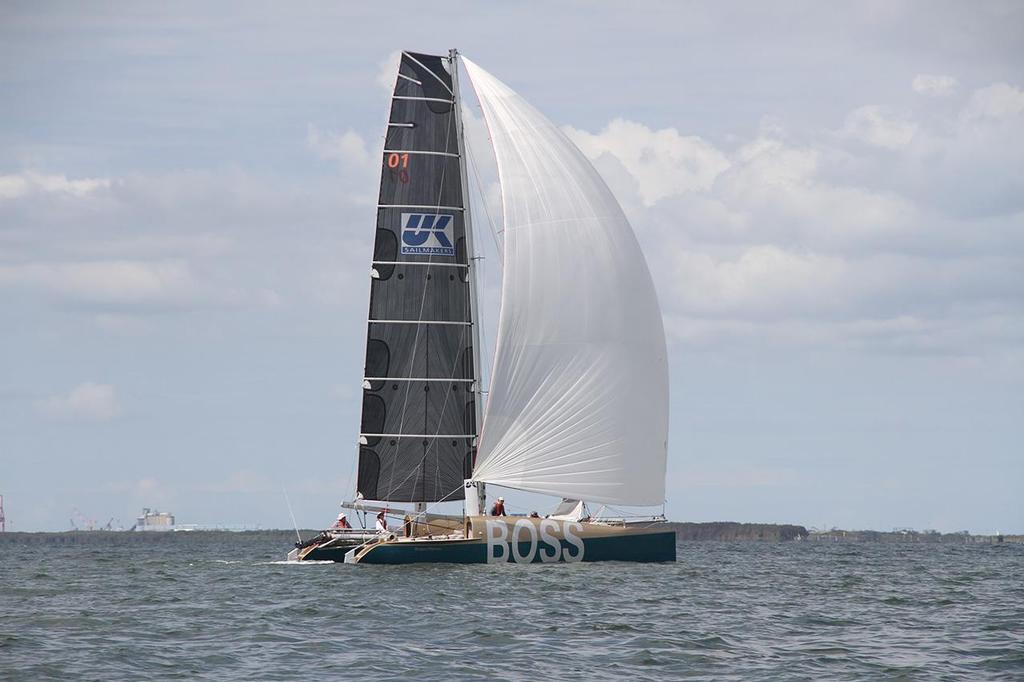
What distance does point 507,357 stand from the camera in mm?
39531

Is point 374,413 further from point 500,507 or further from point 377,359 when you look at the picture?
point 500,507

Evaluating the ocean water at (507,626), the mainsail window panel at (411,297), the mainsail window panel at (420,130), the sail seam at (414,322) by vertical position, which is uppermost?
the mainsail window panel at (420,130)


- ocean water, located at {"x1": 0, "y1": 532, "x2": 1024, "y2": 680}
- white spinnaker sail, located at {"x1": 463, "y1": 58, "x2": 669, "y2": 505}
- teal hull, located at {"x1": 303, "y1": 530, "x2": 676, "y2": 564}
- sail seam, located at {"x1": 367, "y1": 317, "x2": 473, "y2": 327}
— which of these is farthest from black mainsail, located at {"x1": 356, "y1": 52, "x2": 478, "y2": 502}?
ocean water, located at {"x1": 0, "y1": 532, "x2": 1024, "y2": 680}

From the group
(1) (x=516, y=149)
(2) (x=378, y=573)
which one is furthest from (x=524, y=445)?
(1) (x=516, y=149)

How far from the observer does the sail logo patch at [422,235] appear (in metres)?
41.6

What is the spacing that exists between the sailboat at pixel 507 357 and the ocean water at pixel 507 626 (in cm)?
169

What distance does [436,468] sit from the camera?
41875 millimetres

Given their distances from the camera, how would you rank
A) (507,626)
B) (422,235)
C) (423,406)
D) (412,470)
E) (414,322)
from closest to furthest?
1. (507,626)
2. (414,322)
3. (422,235)
4. (423,406)
5. (412,470)

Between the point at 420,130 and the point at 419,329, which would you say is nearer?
the point at 419,329

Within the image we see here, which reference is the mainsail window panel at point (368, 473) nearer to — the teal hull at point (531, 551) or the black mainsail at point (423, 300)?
the black mainsail at point (423, 300)

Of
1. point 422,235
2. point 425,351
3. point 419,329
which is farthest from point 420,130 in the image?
point 425,351

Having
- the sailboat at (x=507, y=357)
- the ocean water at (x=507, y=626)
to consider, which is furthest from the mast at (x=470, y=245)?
the ocean water at (x=507, y=626)

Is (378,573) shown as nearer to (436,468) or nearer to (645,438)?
(436,468)

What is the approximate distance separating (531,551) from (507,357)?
5.40 meters
